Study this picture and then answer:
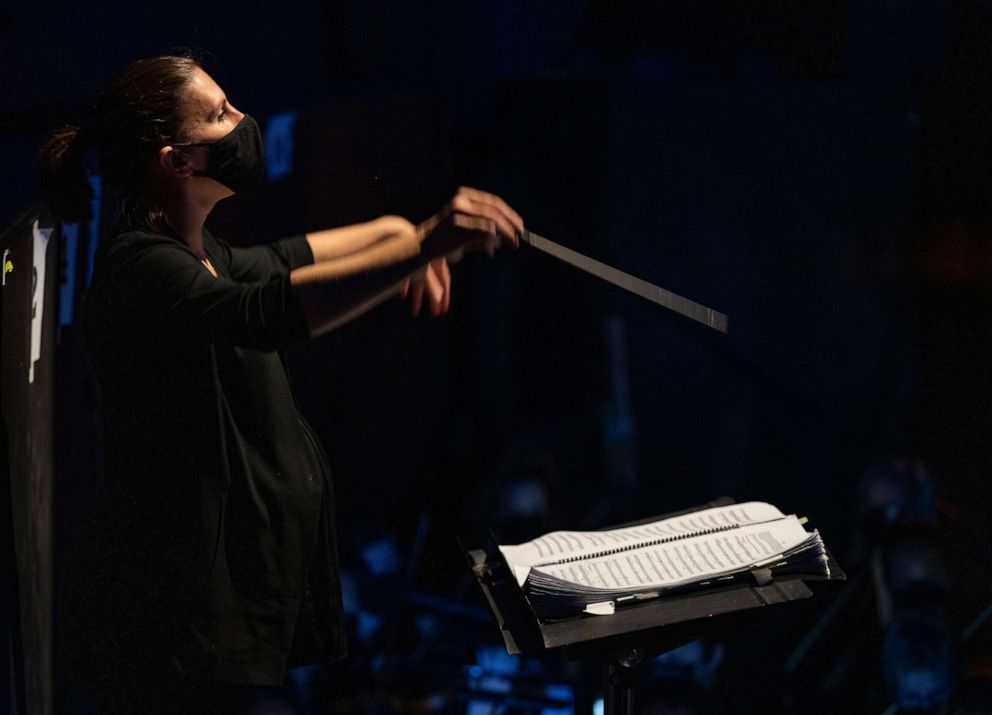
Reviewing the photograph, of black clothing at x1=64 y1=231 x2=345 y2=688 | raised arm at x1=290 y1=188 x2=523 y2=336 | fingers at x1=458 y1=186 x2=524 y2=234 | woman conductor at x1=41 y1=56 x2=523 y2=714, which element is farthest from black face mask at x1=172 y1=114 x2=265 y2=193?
fingers at x1=458 y1=186 x2=524 y2=234

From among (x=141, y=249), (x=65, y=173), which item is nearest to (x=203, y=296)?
(x=141, y=249)

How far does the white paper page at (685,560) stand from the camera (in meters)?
1.42

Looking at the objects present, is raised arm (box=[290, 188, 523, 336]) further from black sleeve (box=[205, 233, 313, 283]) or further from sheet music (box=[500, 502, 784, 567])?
sheet music (box=[500, 502, 784, 567])

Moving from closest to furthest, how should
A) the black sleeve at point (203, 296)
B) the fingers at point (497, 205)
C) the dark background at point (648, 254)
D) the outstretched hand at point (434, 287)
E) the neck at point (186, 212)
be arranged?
1. the black sleeve at point (203, 296)
2. the fingers at point (497, 205)
3. the neck at point (186, 212)
4. the outstretched hand at point (434, 287)
5. the dark background at point (648, 254)

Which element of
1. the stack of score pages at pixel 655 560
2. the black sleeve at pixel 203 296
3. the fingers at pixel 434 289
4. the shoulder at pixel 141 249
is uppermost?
the shoulder at pixel 141 249

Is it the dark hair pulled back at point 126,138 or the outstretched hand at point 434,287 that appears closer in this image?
the dark hair pulled back at point 126,138

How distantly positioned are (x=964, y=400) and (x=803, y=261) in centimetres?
54

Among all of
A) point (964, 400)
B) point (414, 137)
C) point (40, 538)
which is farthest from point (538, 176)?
point (40, 538)

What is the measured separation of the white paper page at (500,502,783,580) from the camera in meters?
1.51

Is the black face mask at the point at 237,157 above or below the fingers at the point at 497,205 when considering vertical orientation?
above

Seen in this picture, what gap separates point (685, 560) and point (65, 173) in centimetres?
111

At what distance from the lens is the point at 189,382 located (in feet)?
4.96

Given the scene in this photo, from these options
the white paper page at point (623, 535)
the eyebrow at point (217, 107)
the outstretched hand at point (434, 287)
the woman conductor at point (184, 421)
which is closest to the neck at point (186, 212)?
the woman conductor at point (184, 421)

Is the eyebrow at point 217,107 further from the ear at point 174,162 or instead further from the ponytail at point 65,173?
the ponytail at point 65,173
